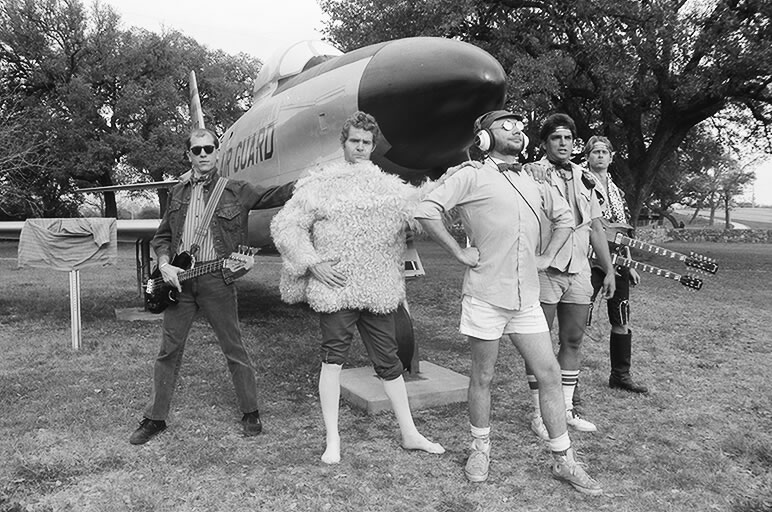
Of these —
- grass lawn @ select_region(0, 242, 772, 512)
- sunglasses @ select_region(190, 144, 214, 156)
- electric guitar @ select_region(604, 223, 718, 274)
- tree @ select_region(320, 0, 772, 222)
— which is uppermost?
tree @ select_region(320, 0, 772, 222)

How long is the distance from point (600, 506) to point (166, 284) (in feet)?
8.84

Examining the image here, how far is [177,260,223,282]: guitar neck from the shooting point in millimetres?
3727

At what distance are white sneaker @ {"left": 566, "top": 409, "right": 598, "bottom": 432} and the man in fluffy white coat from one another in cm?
102

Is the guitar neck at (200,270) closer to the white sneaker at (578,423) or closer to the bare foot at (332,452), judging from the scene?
the bare foot at (332,452)

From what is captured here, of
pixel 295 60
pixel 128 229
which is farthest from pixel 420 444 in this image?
pixel 128 229

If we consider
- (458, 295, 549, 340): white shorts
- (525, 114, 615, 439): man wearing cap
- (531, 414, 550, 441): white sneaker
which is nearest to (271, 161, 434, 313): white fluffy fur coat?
(458, 295, 549, 340): white shorts

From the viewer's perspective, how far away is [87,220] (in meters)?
6.54

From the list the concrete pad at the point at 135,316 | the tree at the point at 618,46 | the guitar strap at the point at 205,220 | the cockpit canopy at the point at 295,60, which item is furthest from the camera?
the tree at the point at 618,46

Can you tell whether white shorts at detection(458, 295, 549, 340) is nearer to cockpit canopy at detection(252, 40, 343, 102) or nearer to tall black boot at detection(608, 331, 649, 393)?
tall black boot at detection(608, 331, 649, 393)

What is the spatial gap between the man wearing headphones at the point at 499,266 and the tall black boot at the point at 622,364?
194cm

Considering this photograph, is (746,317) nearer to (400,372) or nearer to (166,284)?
(400,372)

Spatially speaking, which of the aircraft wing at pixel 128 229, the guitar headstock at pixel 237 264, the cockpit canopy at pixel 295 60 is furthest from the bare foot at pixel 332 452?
the aircraft wing at pixel 128 229

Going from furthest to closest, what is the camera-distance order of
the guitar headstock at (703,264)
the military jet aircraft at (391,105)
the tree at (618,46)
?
the tree at (618,46) → the guitar headstock at (703,264) → the military jet aircraft at (391,105)

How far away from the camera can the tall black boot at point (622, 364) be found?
4.79 meters
